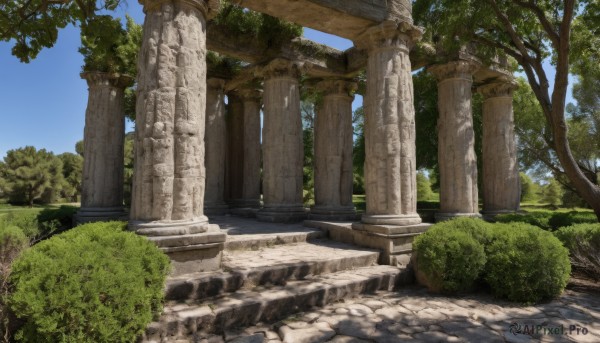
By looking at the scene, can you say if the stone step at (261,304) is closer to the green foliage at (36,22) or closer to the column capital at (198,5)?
the column capital at (198,5)

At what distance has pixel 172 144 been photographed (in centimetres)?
479

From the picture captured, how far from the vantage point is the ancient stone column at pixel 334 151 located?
10.5 metres

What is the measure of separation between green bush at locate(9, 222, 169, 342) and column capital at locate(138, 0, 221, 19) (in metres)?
3.57

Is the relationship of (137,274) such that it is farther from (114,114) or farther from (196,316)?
(114,114)

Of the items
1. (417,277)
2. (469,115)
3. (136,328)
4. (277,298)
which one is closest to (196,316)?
(136,328)

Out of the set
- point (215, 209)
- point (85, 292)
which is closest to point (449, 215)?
point (215, 209)

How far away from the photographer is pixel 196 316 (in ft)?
12.0

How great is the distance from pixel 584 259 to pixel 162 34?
7.96 m

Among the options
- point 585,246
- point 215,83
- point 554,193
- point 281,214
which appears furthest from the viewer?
point 554,193

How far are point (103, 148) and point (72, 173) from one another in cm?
4124

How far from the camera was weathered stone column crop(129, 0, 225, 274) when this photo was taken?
15.3 ft

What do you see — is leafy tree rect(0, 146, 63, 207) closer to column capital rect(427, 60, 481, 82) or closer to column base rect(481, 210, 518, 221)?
column capital rect(427, 60, 481, 82)

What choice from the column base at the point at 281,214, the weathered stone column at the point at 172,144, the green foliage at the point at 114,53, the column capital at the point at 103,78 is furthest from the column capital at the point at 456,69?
the column capital at the point at 103,78

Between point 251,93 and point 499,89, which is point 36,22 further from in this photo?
point 499,89
